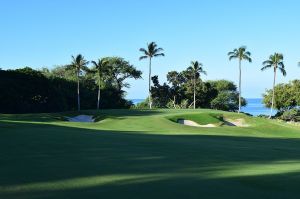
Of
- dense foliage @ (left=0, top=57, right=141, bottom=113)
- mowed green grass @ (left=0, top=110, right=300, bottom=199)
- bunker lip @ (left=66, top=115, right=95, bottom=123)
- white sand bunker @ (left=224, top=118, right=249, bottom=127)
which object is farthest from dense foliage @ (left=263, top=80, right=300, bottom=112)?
mowed green grass @ (left=0, top=110, right=300, bottom=199)

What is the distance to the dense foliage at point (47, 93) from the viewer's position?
7712cm

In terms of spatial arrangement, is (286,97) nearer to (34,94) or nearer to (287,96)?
(287,96)

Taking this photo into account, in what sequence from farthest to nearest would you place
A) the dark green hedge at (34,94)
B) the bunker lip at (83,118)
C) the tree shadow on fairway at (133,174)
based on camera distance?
the dark green hedge at (34,94) → the bunker lip at (83,118) → the tree shadow on fairway at (133,174)

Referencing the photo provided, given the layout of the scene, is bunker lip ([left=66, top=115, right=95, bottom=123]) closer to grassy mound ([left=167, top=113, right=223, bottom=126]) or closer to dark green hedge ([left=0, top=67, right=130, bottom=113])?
Result: grassy mound ([left=167, top=113, right=223, bottom=126])

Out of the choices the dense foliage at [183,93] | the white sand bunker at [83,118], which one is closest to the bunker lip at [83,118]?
the white sand bunker at [83,118]

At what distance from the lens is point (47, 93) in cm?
8325

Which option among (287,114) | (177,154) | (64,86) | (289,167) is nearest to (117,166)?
(177,154)

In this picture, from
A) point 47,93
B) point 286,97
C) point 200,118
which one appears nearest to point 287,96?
point 286,97

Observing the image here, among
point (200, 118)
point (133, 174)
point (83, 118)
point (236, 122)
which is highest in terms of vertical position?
point (200, 118)

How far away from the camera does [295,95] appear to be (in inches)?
4377

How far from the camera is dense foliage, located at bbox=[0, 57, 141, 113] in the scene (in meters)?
77.1

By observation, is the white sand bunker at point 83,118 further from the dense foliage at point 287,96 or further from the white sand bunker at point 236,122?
the dense foliage at point 287,96

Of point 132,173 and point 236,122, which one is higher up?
point 236,122

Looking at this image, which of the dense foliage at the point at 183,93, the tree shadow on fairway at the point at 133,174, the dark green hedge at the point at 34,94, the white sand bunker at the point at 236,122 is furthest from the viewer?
the dense foliage at the point at 183,93
